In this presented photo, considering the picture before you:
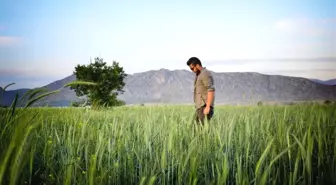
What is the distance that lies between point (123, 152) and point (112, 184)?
62 centimetres

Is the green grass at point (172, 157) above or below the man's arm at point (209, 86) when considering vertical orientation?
below

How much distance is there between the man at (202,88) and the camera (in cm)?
626

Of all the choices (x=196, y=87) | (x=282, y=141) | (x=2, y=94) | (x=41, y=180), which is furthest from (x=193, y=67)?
(x=2, y=94)

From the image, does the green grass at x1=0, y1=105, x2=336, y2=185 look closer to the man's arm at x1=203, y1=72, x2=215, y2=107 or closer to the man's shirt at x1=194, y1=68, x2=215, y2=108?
the man's arm at x1=203, y1=72, x2=215, y2=107

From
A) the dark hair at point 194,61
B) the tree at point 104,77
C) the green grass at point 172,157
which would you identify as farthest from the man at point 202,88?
the tree at point 104,77

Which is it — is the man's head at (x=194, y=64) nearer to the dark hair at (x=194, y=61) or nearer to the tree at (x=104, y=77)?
the dark hair at (x=194, y=61)

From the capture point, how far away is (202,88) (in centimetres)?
642

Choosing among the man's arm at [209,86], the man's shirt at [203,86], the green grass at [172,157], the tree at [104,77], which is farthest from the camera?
the tree at [104,77]

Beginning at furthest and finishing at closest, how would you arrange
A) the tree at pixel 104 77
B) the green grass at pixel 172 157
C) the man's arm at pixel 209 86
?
the tree at pixel 104 77 < the man's arm at pixel 209 86 < the green grass at pixel 172 157

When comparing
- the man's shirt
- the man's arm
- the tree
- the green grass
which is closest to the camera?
the green grass

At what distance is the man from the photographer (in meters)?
6.26

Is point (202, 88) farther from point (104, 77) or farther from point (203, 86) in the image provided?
point (104, 77)

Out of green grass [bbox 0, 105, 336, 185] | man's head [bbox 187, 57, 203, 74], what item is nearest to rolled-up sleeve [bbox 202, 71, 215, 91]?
man's head [bbox 187, 57, 203, 74]

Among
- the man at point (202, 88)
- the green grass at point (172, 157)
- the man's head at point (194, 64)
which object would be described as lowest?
the green grass at point (172, 157)
